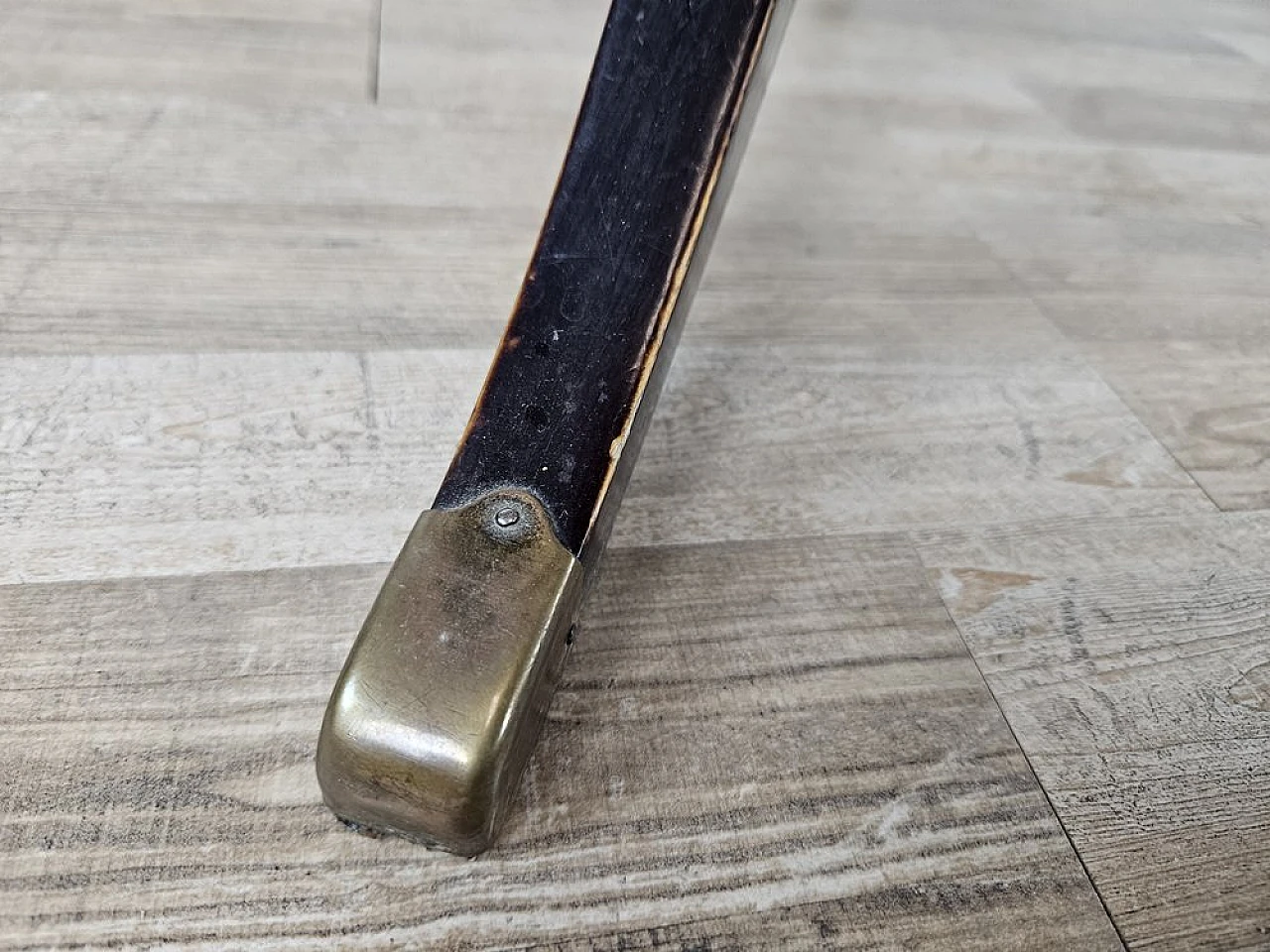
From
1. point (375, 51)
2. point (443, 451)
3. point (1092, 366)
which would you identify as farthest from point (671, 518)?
point (375, 51)

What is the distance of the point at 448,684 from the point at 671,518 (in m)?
0.15

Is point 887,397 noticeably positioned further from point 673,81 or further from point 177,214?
point 177,214

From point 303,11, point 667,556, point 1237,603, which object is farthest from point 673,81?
point 303,11

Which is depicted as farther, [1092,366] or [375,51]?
[375,51]

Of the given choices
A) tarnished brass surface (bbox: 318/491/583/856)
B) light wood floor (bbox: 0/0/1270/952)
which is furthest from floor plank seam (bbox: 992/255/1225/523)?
tarnished brass surface (bbox: 318/491/583/856)

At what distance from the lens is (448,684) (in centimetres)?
28

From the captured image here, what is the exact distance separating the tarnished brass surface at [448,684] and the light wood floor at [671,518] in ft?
0.09

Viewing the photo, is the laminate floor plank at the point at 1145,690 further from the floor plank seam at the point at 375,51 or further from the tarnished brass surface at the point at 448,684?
the floor plank seam at the point at 375,51

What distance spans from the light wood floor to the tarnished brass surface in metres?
0.03

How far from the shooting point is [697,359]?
0.50 m

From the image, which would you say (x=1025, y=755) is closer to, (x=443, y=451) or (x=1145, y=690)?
(x=1145, y=690)

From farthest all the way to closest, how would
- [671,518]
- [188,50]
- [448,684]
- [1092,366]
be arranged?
1. [188,50]
2. [1092,366]
3. [671,518]
4. [448,684]

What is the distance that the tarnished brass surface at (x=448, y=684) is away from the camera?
278mm

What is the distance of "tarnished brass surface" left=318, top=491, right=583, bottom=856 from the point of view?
0.91ft
